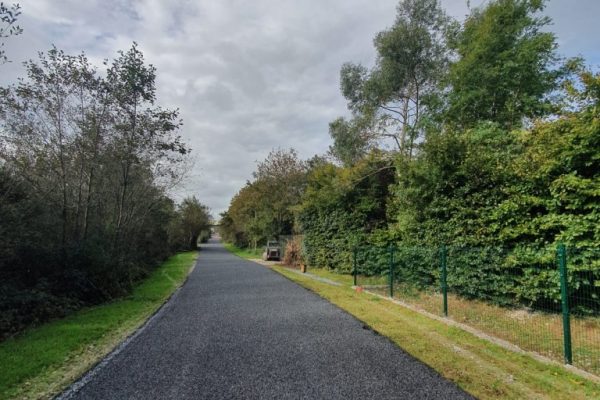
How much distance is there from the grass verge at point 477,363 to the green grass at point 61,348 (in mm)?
4327

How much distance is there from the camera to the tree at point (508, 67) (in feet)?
45.2

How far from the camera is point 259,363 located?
15.3ft

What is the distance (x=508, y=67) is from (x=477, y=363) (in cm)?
1264

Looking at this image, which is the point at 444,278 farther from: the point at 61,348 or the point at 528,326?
the point at 61,348

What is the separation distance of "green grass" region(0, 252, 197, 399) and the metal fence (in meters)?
6.11

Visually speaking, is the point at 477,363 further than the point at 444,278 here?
No

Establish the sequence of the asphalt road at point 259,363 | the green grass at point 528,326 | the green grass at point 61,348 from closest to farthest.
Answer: the asphalt road at point 259,363 → the green grass at point 61,348 → the green grass at point 528,326

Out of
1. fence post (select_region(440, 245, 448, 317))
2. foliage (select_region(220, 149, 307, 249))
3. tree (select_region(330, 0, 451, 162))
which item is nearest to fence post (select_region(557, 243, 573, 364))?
fence post (select_region(440, 245, 448, 317))

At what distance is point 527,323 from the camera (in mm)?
6414

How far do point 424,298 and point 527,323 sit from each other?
307cm

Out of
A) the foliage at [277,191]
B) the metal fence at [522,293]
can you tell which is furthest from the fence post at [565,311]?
the foliage at [277,191]

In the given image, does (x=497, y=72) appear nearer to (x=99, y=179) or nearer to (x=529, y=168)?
(x=529, y=168)

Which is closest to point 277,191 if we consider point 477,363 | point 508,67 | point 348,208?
point 348,208

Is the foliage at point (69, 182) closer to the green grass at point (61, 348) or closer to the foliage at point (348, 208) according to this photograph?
the green grass at point (61, 348)
